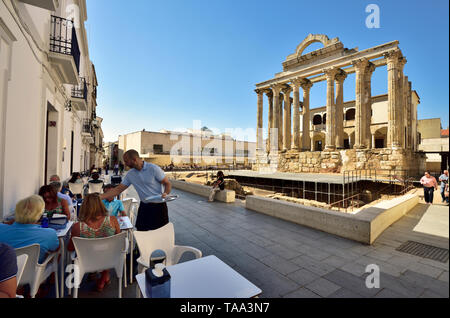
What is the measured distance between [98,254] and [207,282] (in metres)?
1.42

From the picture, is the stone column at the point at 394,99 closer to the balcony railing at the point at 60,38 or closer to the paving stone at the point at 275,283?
the paving stone at the point at 275,283

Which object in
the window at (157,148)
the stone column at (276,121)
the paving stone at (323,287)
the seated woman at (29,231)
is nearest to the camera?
the seated woman at (29,231)

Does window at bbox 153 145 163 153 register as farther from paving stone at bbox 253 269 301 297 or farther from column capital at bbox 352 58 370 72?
paving stone at bbox 253 269 301 297

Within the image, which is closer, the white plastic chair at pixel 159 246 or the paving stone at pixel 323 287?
the white plastic chair at pixel 159 246

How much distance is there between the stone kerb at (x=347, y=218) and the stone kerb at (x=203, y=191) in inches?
77.9

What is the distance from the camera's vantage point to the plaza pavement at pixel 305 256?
155 centimetres

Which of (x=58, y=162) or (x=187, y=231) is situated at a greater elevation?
(x=58, y=162)

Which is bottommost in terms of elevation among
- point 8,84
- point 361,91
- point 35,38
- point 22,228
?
point 22,228

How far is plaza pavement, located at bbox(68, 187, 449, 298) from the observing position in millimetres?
1554

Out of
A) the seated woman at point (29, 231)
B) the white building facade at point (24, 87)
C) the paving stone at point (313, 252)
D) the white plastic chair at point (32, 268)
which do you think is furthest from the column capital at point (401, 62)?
the white plastic chair at point (32, 268)
